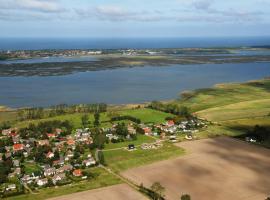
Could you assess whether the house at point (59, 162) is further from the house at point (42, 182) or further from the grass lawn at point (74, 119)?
the grass lawn at point (74, 119)

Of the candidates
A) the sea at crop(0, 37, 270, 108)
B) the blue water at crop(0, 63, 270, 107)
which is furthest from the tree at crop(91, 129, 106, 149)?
the blue water at crop(0, 63, 270, 107)

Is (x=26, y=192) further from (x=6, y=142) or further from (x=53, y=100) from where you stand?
(x=53, y=100)

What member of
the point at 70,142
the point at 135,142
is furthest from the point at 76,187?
the point at 135,142

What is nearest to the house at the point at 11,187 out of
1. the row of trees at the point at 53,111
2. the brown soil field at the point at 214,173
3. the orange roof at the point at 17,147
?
the brown soil field at the point at 214,173

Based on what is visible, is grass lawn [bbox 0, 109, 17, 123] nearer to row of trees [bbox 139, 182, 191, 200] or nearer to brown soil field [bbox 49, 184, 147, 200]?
brown soil field [bbox 49, 184, 147, 200]

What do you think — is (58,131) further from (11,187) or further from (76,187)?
(76,187)

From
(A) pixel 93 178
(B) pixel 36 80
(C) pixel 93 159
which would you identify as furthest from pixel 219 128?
(B) pixel 36 80
